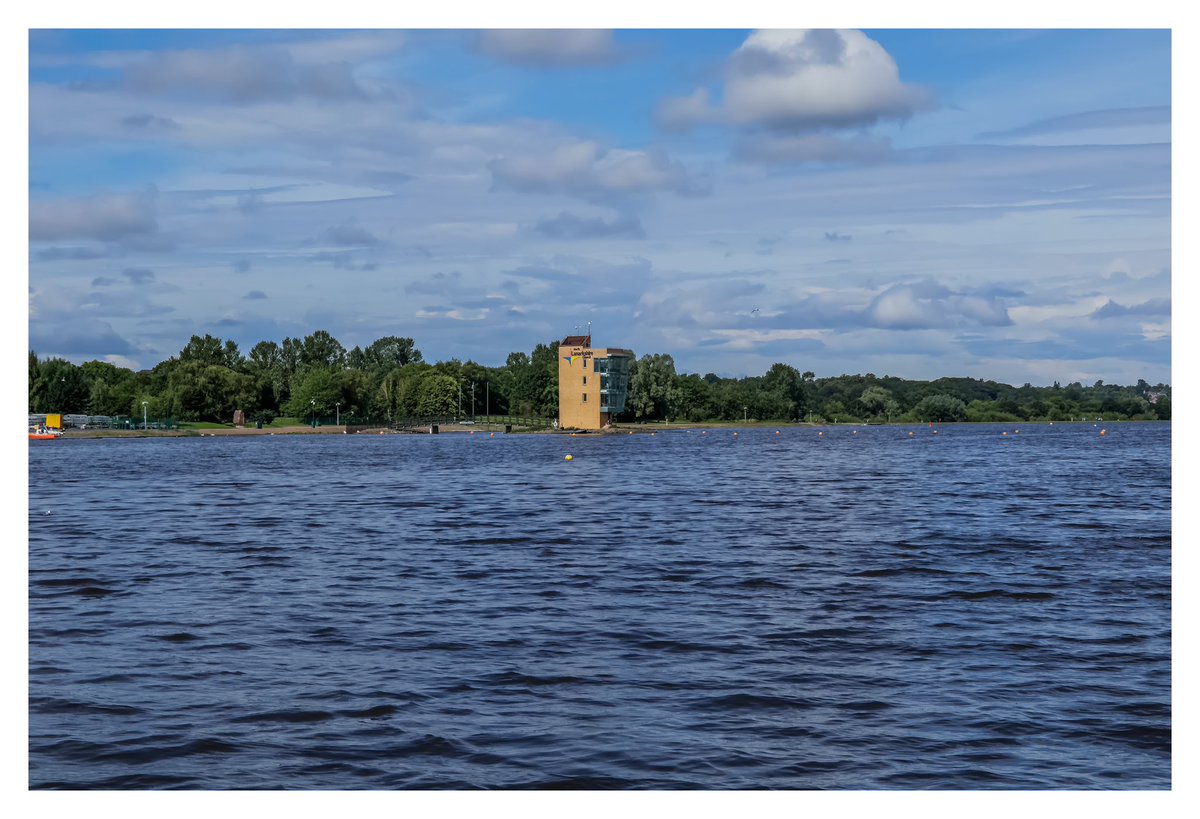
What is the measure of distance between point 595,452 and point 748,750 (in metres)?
111

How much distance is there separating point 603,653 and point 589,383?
570ft

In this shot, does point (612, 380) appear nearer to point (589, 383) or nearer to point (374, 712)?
point (589, 383)

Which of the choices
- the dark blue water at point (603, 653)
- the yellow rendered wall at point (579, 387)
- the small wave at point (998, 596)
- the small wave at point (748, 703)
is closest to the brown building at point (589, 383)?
the yellow rendered wall at point (579, 387)

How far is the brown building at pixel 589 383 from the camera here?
19000cm

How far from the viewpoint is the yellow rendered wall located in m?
189

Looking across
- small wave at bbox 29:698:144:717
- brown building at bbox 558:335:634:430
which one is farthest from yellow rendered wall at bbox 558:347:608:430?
small wave at bbox 29:698:144:717

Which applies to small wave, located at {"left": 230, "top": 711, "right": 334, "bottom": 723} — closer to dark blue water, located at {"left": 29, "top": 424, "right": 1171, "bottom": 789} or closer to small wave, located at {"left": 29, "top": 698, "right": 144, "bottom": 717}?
dark blue water, located at {"left": 29, "top": 424, "right": 1171, "bottom": 789}

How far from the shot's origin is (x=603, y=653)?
1758cm

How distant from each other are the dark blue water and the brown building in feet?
487

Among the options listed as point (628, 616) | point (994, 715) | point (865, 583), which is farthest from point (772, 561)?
point (994, 715)

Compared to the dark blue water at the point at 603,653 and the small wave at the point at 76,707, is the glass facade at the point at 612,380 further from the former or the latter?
the small wave at the point at 76,707
